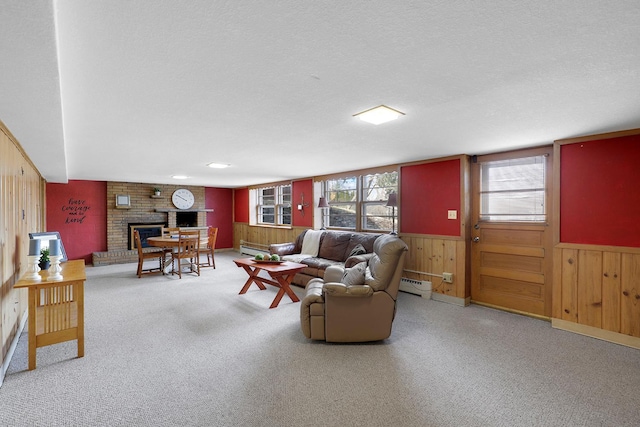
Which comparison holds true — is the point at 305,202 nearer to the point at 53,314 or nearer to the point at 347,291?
the point at 347,291

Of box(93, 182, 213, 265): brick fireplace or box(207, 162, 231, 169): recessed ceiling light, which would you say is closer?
box(207, 162, 231, 169): recessed ceiling light

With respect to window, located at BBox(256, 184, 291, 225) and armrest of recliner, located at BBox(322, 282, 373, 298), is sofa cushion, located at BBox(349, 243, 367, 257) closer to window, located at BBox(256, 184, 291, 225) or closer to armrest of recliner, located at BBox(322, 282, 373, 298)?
armrest of recliner, located at BBox(322, 282, 373, 298)

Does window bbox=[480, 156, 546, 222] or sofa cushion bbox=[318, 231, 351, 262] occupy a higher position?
window bbox=[480, 156, 546, 222]

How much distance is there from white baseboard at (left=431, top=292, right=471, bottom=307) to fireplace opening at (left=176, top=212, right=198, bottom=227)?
6871 millimetres

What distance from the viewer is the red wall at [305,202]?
660 cm

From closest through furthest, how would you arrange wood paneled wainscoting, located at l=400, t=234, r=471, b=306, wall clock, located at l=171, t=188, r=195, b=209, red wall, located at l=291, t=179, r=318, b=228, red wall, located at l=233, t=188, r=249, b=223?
wood paneled wainscoting, located at l=400, t=234, r=471, b=306 → red wall, located at l=291, t=179, r=318, b=228 → wall clock, located at l=171, t=188, r=195, b=209 → red wall, located at l=233, t=188, r=249, b=223

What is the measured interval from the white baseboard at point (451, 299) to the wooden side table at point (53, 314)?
13.6 ft

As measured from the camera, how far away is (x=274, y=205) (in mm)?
8062

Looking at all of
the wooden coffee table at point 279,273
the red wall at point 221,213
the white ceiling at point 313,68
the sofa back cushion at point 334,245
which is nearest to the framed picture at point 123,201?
the red wall at point 221,213

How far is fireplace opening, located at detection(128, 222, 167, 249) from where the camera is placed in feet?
24.8

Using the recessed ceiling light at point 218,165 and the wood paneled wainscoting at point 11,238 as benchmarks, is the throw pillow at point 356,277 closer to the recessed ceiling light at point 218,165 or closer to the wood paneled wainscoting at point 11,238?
the wood paneled wainscoting at point 11,238

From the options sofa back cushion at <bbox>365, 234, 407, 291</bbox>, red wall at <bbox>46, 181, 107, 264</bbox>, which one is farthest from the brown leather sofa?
red wall at <bbox>46, 181, 107, 264</bbox>

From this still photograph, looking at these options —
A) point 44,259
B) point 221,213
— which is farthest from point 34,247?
point 221,213

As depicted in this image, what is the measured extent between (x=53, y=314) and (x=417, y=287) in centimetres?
427
